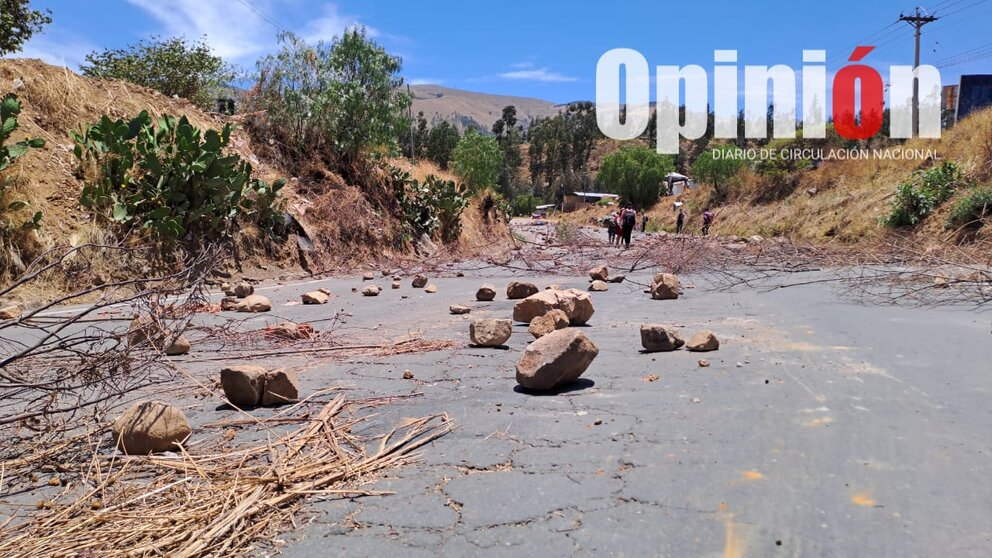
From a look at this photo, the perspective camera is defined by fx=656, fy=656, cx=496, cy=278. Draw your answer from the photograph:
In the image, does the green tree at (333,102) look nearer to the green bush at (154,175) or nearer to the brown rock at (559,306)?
the green bush at (154,175)

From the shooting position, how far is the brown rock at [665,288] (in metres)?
8.23

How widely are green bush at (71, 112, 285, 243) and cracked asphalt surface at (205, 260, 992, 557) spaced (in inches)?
271

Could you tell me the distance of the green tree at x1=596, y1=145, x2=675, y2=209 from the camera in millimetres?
63062

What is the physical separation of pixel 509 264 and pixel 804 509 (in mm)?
12134

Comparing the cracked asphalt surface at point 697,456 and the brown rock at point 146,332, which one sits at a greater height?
the brown rock at point 146,332

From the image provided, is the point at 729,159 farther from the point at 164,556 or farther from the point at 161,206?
the point at 164,556

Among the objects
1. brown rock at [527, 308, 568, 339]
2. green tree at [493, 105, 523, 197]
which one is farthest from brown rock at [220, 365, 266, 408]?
green tree at [493, 105, 523, 197]

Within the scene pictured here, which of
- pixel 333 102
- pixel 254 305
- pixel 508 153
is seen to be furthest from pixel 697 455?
pixel 508 153

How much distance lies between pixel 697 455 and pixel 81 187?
424 inches

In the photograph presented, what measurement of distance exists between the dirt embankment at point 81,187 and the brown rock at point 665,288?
6.72m

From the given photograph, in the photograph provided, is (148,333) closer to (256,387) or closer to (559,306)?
(256,387)

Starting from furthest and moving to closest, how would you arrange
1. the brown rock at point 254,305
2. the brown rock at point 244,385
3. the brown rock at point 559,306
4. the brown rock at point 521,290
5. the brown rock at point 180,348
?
the brown rock at point 521,290, the brown rock at point 254,305, the brown rock at point 559,306, the brown rock at point 180,348, the brown rock at point 244,385

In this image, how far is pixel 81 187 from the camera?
1031 cm

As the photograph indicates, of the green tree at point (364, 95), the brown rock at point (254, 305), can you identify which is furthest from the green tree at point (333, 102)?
the brown rock at point (254, 305)
